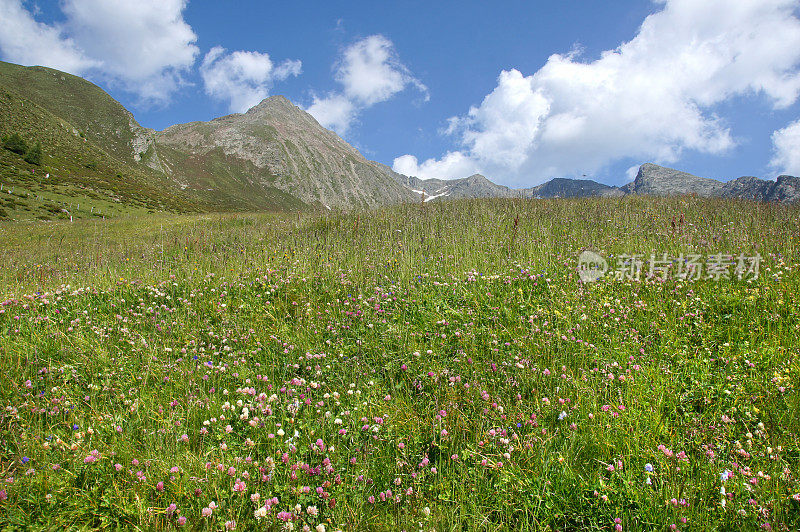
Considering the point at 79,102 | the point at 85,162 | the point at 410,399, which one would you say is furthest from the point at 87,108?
the point at 410,399

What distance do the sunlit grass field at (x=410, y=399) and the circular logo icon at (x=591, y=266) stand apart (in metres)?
0.22

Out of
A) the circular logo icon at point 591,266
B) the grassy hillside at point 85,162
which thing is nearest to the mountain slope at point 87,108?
the grassy hillside at point 85,162

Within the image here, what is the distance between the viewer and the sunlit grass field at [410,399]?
93.2 inches

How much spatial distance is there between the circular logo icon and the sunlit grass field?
221 mm

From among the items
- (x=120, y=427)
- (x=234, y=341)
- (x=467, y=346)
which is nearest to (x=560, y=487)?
(x=467, y=346)

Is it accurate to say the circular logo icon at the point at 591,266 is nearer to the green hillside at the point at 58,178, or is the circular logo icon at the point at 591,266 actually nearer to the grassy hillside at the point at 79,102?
the green hillside at the point at 58,178

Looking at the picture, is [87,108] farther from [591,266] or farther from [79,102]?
[591,266]

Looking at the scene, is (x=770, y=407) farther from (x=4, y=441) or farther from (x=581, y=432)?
(x=4, y=441)

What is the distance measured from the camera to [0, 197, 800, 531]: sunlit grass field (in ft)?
7.77

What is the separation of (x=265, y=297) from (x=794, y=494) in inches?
234

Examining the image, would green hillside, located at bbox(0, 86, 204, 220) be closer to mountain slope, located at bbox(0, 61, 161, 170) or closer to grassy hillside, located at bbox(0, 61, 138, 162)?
grassy hillside, located at bbox(0, 61, 138, 162)

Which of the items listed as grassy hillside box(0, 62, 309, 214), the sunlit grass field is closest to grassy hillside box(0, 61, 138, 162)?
grassy hillside box(0, 62, 309, 214)

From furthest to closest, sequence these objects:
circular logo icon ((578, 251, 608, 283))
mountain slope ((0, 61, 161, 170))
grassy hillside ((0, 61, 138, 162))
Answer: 1. mountain slope ((0, 61, 161, 170))
2. grassy hillside ((0, 61, 138, 162))
3. circular logo icon ((578, 251, 608, 283))

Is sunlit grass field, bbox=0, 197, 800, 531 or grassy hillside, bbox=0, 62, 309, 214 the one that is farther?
grassy hillside, bbox=0, 62, 309, 214
